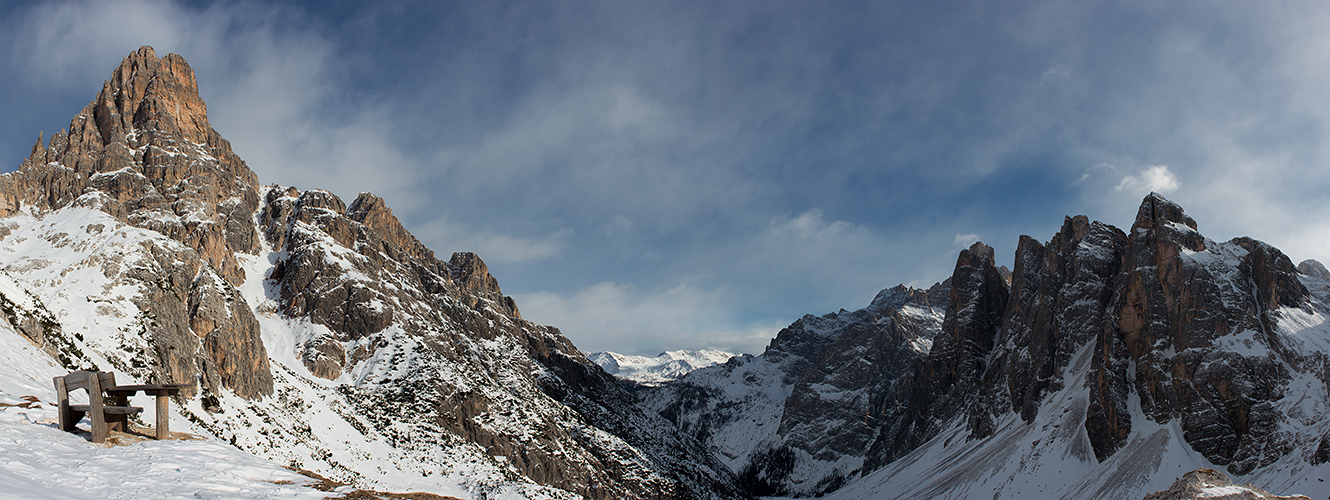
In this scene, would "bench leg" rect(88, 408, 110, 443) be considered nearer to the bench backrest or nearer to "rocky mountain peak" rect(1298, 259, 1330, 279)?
the bench backrest

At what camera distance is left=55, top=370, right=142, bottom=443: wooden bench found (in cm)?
1966

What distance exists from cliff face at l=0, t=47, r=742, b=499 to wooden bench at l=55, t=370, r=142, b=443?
34.1m

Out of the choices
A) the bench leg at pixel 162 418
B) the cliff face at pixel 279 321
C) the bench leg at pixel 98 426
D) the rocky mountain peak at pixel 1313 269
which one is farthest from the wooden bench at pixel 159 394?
the rocky mountain peak at pixel 1313 269

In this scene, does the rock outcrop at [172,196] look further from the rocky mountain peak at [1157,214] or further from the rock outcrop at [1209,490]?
the rocky mountain peak at [1157,214]

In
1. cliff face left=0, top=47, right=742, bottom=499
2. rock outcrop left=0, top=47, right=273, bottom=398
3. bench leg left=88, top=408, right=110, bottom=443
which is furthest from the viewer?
rock outcrop left=0, top=47, right=273, bottom=398

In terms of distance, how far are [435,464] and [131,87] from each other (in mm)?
104315

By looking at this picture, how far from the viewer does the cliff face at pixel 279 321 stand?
285 ft

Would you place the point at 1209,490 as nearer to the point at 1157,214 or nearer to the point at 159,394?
the point at 159,394

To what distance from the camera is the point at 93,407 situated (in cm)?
1961

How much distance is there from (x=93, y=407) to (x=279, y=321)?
13115cm

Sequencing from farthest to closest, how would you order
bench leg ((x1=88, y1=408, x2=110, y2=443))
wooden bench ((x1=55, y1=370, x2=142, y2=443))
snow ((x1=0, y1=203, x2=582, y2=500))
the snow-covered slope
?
the snow-covered slope → wooden bench ((x1=55, y1=370, x2=142, y2=443)) → bench leg ((x1=88, y1=408, x2=110, y2=443)) → snow ((x1=0, y1=203, x2=582, y2=500))

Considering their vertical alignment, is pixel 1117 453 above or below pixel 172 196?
below

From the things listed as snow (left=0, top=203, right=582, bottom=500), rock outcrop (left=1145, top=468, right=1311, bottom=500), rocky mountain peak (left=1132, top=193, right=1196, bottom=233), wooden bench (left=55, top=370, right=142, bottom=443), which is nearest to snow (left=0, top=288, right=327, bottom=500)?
snow (left=0, top=203, right=582, bottom=500)

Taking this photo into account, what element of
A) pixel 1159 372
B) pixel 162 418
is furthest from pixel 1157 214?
pixel 162 418
